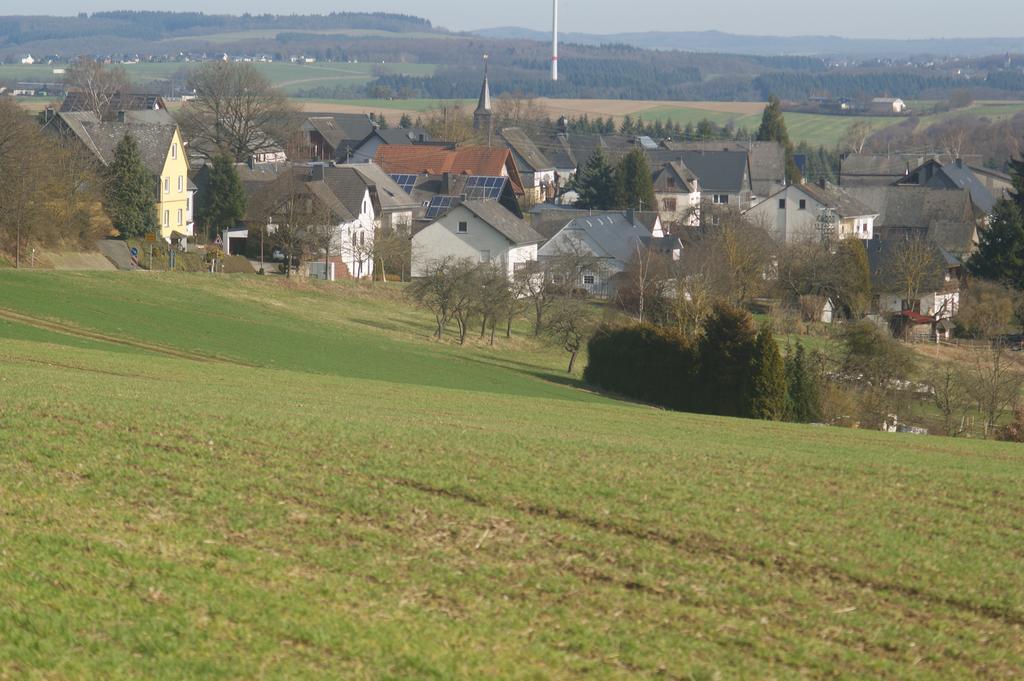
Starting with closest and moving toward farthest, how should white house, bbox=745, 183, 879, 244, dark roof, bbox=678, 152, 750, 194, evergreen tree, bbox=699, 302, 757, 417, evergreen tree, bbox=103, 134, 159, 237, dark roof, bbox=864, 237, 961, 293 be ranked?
evergreen tree, bbox=699, 302, 757, 417, evergreen tree, bbox=103, 134, 159, 237, dark roof, bbox=864, 237, 961, 293, white house, bbox=745, 183, 879, 244, dark roof, bbox=678, 152, 750, 194

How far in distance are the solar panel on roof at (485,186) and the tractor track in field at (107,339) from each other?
2329 inches

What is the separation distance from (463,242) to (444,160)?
33.1m

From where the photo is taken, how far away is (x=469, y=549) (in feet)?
38.7

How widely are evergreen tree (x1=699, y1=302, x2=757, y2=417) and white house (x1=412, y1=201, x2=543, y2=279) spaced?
37.4m

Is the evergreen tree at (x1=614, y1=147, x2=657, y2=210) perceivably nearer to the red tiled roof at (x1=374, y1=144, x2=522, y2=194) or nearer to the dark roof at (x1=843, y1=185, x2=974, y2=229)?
the red tiled roof at (x1=374, y1=144, x2=522, y2=194)

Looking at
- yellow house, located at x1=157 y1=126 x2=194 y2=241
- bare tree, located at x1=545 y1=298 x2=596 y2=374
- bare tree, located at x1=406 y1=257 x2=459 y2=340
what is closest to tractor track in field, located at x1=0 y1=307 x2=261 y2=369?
bare tree, located at x1=545 y1=298 x2=596 y2=374

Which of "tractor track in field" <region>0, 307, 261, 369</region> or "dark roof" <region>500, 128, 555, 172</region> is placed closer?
"tractor track in field" <region>0, 307, 261, 369</region>

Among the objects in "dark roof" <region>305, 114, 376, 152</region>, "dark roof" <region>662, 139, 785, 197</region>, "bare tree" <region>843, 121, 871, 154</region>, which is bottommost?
"dark roof" <region>662, 139, 785, 197</region>

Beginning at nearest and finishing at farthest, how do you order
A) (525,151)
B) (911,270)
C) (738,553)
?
(738,553) → (911,270) → (525,151)

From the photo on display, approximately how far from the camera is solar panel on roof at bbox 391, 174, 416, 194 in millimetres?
96125

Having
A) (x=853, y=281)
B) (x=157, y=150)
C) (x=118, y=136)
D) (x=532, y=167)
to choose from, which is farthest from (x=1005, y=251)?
(x=532, y=167)

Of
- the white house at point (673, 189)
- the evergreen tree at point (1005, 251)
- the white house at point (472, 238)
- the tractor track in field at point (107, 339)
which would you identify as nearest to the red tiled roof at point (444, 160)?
the white house at point (673, 189)

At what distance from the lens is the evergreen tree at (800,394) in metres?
36.1

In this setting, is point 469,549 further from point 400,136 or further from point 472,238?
point 400,136
